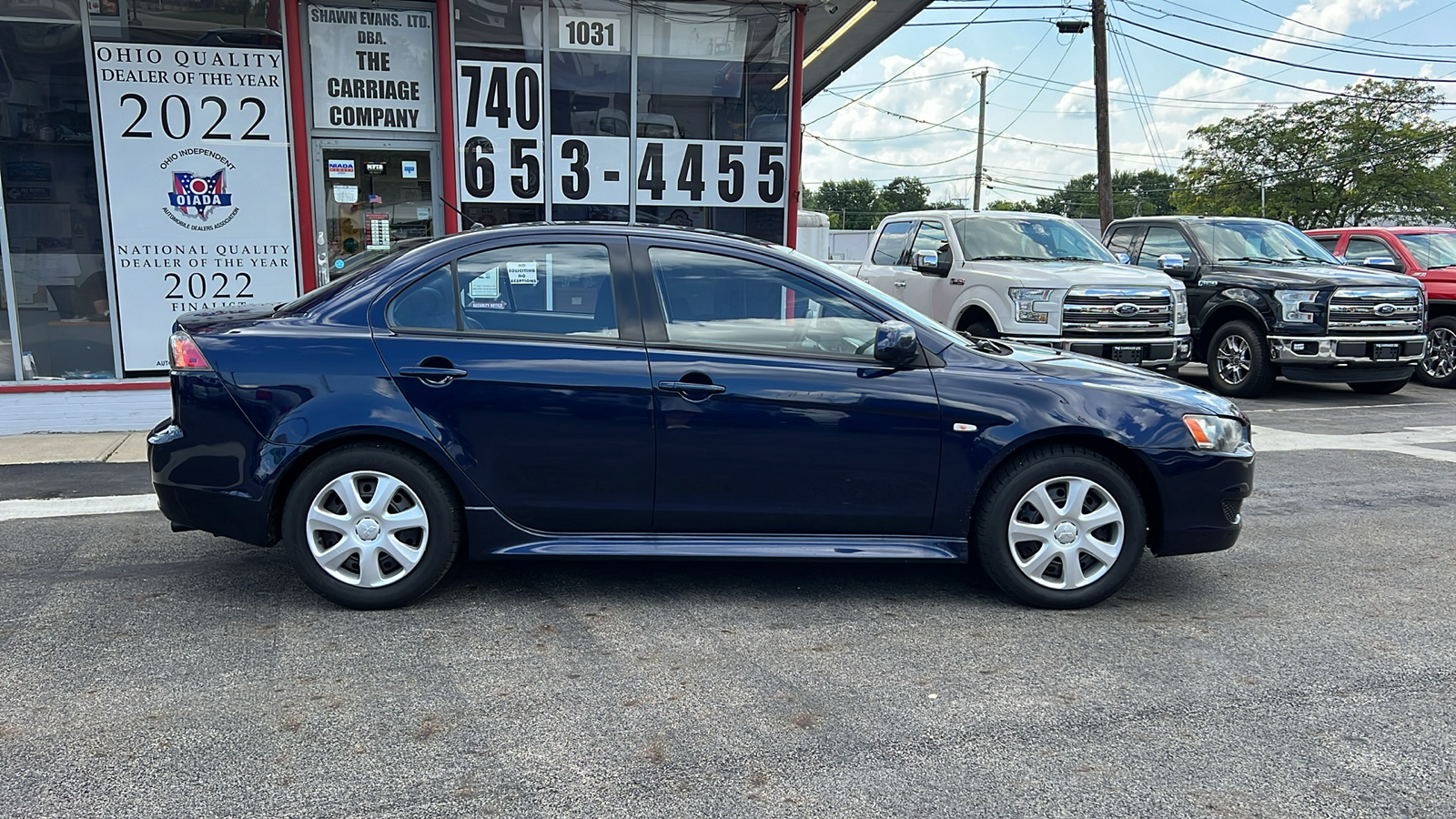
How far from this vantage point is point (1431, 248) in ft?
45.0

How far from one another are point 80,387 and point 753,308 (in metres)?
6.81

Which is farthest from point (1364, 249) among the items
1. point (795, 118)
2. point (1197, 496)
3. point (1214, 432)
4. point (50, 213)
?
point (50, 213)

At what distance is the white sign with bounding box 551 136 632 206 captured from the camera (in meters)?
9.95

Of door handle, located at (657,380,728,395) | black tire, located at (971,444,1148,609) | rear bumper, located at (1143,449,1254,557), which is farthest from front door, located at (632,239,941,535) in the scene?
rear bumper, located at (1143,449,1254,557)

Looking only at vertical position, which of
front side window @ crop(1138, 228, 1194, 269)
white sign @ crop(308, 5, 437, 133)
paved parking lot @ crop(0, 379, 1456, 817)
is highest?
white sign @ crop(308, 5, 437, 133)

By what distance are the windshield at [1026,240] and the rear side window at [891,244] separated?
3.05ft

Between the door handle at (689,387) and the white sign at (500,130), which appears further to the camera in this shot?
the white sign at (500,130)

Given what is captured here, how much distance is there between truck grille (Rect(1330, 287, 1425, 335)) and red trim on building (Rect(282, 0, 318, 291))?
1022 cm

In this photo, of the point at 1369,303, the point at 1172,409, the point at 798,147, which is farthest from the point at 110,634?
the point at 1369,303

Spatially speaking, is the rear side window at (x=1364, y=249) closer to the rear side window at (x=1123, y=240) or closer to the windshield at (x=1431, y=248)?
the windshield at (x=1431, y=248)

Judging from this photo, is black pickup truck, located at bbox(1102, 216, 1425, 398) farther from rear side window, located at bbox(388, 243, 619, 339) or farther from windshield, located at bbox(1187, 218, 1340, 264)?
rear side window, located at bbox(388, 243, 619, 339)

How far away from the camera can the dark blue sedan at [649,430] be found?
4.30 metres

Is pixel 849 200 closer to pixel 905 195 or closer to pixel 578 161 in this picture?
pixel 905 195

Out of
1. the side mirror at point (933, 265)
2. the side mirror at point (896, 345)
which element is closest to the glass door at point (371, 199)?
the side mirror at point (933, 265)
